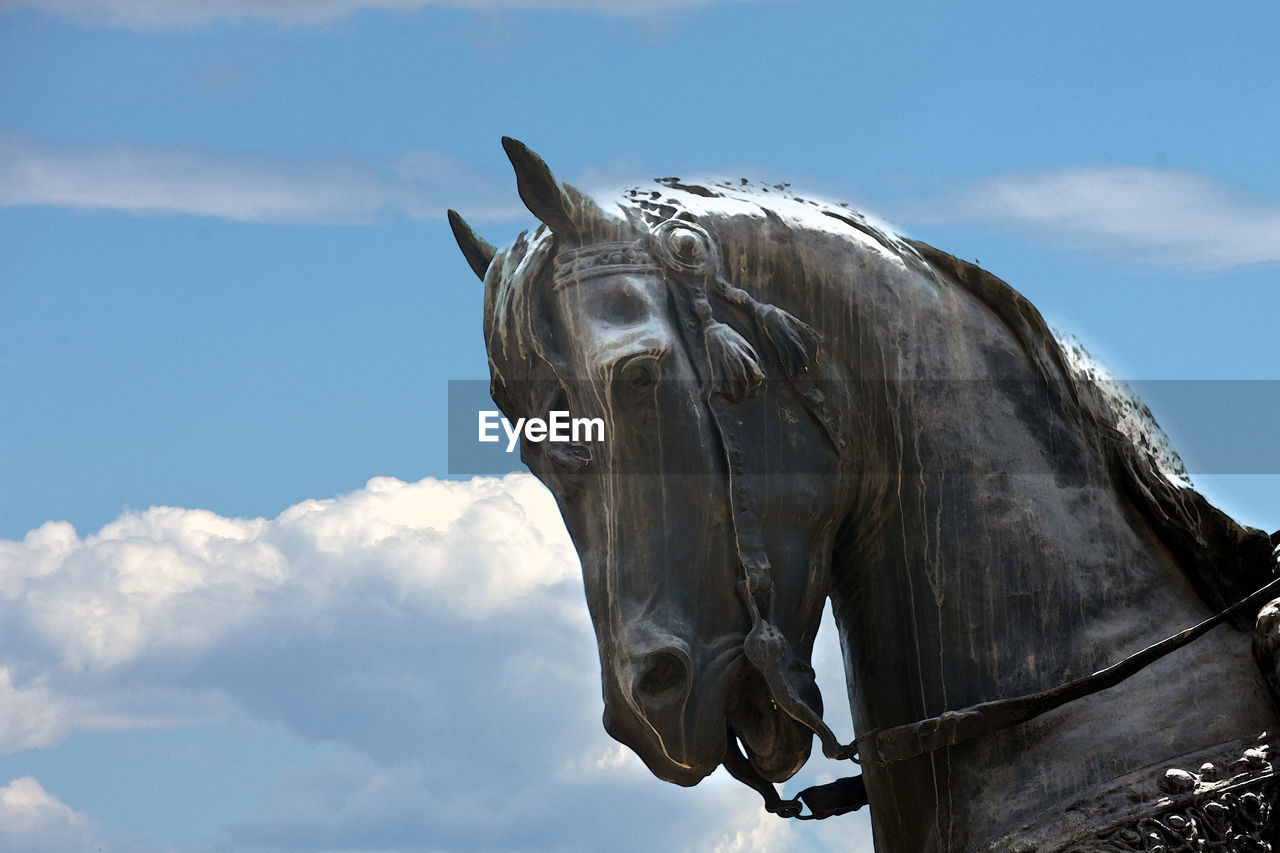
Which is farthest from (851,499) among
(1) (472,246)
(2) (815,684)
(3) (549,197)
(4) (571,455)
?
(1) (472,246)

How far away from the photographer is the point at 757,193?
14.2 ft

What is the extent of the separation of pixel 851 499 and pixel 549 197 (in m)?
0.96

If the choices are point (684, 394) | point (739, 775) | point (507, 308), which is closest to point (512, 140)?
point (507, 308)

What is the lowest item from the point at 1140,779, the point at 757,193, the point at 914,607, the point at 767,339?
the point at 1140,779

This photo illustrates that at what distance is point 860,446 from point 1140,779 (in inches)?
36.6

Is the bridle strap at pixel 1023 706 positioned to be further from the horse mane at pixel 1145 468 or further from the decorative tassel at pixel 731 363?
the decorative tassel at pixel 731 363

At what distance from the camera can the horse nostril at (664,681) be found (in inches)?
157

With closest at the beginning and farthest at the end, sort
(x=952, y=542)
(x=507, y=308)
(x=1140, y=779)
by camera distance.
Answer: (x=1140, y=779) → (x=952, y=542) → (x=507, y=308)

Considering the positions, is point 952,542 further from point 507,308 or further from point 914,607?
point 507,308

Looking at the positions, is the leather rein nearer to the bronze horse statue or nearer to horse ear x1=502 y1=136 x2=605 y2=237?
the bronze horse statue

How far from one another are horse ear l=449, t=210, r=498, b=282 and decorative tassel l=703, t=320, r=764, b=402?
0.83m

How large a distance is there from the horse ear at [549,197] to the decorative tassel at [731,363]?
1.26ft

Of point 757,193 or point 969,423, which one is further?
point 757,193

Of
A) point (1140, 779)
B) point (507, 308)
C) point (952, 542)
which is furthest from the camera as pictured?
point (507, 308)
